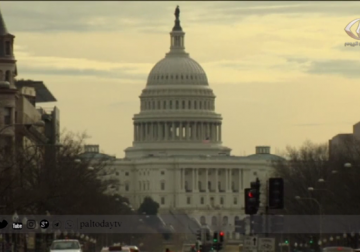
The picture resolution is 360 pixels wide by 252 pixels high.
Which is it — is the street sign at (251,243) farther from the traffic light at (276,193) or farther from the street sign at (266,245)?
the traffic light at (276,193)

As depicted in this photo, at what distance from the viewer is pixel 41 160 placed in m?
101

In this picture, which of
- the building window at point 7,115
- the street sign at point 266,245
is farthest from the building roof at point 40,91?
the street sign at point 266,245

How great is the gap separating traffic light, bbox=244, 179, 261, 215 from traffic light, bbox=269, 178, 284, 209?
0.55 m

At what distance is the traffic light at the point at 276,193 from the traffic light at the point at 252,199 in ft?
1.80

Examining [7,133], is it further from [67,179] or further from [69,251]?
[69,251]

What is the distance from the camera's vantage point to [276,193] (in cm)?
4828

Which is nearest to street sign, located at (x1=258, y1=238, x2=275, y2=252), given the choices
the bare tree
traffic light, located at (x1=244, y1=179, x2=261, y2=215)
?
traffic light, located at (x1=244, y1=179, x2=261, y2=215)

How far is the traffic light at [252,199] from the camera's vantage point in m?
48.6

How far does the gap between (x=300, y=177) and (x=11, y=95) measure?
3602 cm

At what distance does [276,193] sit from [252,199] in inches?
46.3

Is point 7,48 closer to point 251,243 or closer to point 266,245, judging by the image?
point 251,243

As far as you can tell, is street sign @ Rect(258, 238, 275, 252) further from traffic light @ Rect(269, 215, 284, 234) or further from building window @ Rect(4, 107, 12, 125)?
building window @ Rect(4, 107, 12, 125)

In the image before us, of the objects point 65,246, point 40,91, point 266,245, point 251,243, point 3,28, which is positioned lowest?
point 266,245

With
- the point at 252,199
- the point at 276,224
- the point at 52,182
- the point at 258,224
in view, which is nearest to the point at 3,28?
the point at 52,182
